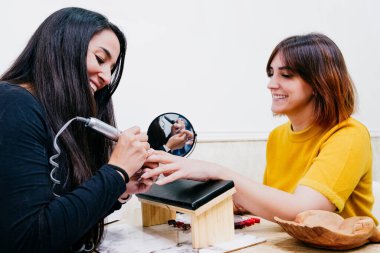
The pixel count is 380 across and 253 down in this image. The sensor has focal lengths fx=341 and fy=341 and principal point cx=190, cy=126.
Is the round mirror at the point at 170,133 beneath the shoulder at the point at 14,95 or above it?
beneath

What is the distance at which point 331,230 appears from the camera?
2.39 ft

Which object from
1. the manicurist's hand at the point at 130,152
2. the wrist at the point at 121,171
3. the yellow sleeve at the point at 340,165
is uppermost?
the manicurist's hand at the point at 130,152

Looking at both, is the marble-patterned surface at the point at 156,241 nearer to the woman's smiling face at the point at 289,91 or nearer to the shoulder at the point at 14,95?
the shoulder at the point at 14,95

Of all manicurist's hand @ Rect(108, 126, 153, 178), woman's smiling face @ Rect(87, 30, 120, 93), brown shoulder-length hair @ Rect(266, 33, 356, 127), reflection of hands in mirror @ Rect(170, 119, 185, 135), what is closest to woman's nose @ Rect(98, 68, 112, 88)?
woman's smiling face @ Rect(87, 30, 120, 93)

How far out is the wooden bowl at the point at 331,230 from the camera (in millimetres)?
739

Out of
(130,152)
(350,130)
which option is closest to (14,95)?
(130,152)

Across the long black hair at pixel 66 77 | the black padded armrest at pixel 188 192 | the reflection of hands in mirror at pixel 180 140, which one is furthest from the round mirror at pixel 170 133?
the long black hair at pixel 66 77

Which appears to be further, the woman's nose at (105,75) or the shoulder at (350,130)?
the shoulder at (350,130)

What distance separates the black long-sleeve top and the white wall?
30.8 inches

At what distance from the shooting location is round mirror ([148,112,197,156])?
3.96 feet

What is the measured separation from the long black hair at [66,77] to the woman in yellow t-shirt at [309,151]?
0.19m

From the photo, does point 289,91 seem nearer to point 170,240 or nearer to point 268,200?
point 268,200

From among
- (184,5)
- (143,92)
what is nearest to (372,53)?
(184,5)

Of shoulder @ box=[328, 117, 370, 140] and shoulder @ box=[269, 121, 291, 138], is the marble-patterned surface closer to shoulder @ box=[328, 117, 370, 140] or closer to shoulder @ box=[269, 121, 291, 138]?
shoulder @ box=[328, 117, 370, 140]
